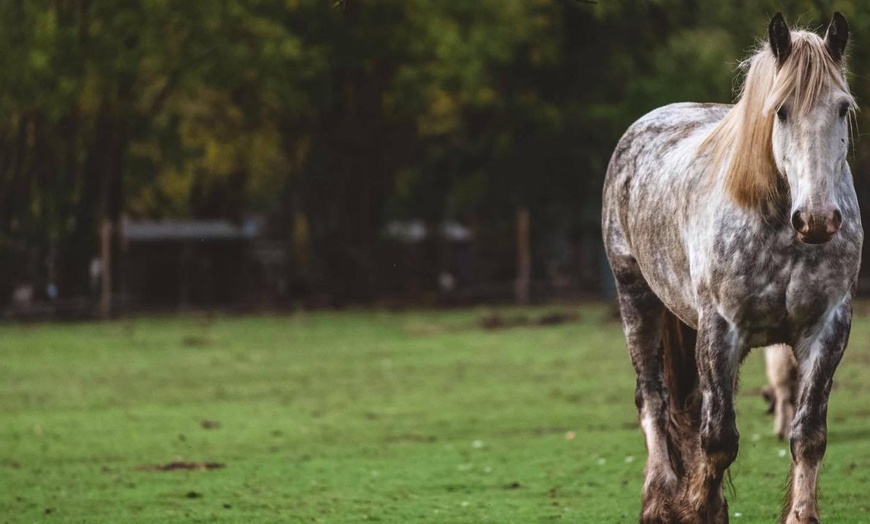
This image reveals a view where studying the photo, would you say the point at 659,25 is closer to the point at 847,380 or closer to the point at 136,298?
the point at 136,298

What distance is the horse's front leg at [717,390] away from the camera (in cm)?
677

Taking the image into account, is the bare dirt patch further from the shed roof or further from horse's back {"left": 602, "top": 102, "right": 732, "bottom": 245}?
the shed roof

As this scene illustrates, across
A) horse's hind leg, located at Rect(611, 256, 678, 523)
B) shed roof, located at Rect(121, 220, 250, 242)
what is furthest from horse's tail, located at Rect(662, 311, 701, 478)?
shed roof, located at Rect(121, 220, 250, 242)

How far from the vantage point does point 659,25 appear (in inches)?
1455

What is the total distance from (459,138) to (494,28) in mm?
4868

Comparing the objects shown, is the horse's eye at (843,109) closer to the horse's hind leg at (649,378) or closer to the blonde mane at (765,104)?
the blonde mane at (765,104)

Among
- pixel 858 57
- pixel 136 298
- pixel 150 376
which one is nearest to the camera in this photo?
pixel 150 376

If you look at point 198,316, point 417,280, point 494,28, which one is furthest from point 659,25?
point 198,316

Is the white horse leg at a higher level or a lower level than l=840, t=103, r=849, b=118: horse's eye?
lower

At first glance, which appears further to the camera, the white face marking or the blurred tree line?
the blurred tree line

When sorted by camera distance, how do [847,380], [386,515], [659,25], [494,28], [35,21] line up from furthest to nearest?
1. [659,25]
2. [494,28]
3. [35,21]
4. [847,380]
5. [386,515]

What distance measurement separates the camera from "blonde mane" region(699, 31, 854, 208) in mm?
6367

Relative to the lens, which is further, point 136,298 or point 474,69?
point 136,298

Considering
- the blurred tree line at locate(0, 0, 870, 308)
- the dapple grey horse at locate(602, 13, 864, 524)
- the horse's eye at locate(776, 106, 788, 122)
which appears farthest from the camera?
the blurred tree line at locate(0, 0, 870, 308)
